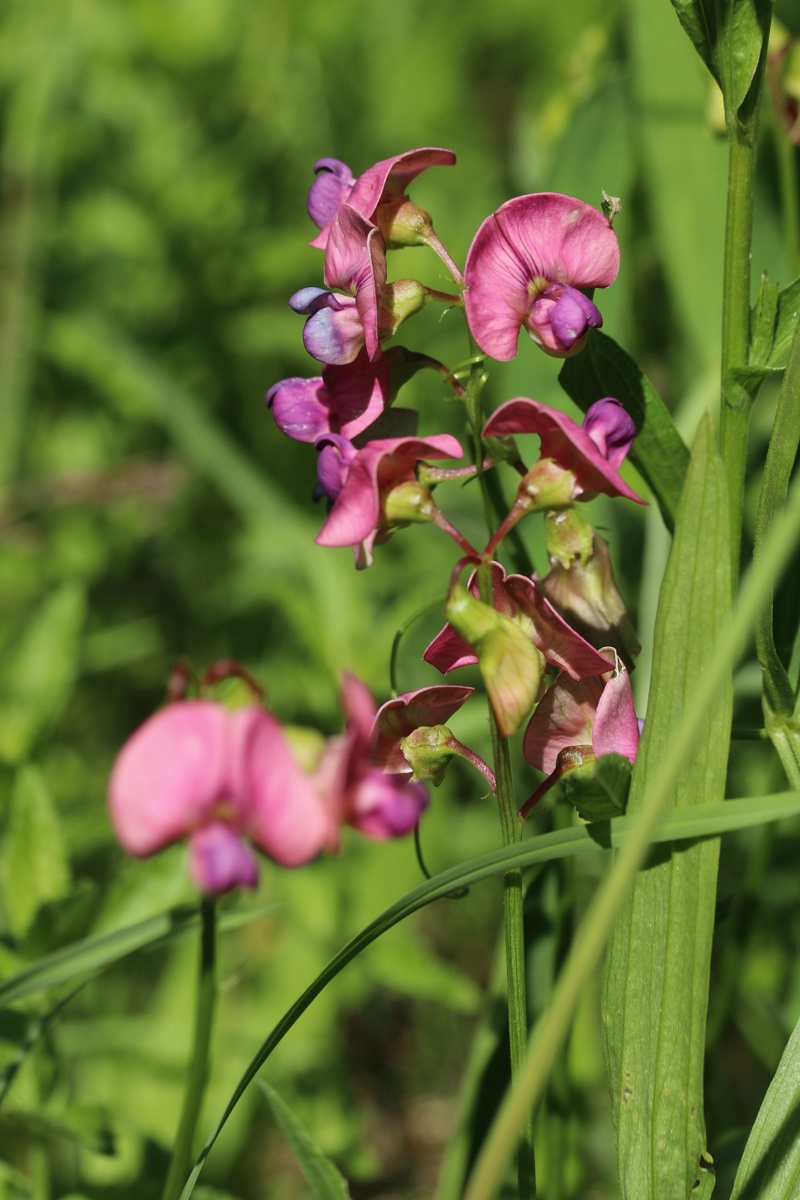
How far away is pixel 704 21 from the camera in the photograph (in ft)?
2.54

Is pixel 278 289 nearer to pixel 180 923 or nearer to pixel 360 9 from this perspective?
→ pixel 360 9

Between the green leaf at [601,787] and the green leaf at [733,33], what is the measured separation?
17.2 inches

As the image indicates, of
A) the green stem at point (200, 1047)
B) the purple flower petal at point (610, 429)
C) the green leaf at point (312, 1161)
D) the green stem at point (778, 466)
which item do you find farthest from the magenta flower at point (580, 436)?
the green leaf at point (312, 1161)

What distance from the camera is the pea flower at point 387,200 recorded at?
79 cm

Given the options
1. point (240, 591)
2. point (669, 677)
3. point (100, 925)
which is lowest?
point (100, 925)

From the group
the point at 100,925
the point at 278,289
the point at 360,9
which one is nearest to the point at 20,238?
the point at 278,289

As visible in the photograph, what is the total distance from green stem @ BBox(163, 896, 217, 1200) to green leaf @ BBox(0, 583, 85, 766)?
20.7 inches

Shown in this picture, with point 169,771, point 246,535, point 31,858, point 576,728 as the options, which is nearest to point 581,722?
point 576,728

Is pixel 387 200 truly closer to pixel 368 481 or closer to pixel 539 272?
pixel 539 272

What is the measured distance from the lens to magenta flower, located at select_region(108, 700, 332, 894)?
1.94 ft

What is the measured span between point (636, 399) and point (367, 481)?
25cm

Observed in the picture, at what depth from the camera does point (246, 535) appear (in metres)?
2.57

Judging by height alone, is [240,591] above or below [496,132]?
below

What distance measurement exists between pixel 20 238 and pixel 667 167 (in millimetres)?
1425
